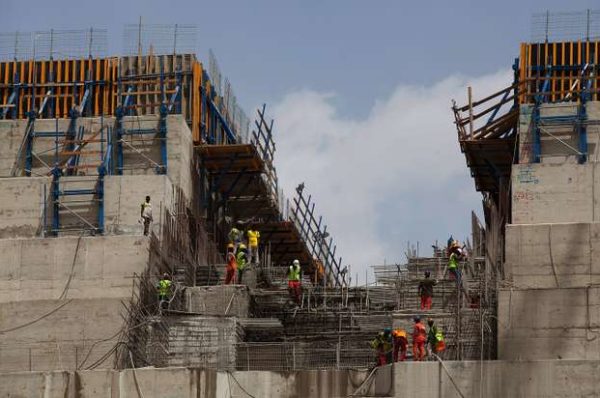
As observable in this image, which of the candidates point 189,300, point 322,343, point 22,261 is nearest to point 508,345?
point 322,343

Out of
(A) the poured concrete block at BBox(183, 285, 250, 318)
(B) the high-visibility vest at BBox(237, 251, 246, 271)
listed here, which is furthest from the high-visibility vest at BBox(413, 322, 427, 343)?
(B) the high-visibility vest at BBox(237, 251, 246, 271)

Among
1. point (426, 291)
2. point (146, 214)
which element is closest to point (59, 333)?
point (146, 214)

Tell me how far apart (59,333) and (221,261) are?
1439cm

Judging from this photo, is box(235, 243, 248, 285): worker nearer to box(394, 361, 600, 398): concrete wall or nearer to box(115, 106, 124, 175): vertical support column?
box(115, 106, 124, 175): vertical support column

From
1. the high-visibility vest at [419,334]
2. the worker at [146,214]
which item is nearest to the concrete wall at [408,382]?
the high-visibility vest at [419,334]

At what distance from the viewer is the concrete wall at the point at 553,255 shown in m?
55.3

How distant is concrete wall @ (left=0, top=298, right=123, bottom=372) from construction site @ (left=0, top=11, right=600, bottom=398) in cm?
4

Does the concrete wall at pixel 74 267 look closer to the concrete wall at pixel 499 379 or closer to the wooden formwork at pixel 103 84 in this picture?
the wooden formwork at pixel 103 84

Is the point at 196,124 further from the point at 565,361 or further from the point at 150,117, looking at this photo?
the point at 565,361

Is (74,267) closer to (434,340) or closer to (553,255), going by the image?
(434,340)

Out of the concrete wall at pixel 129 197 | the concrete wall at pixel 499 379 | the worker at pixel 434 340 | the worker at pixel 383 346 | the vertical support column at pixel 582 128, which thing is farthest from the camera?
the vertical support column at pixel 582 128

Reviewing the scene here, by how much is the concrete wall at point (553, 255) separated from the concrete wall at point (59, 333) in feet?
38.8

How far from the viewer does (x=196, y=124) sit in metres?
65.8

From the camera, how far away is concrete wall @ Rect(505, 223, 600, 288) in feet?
181
